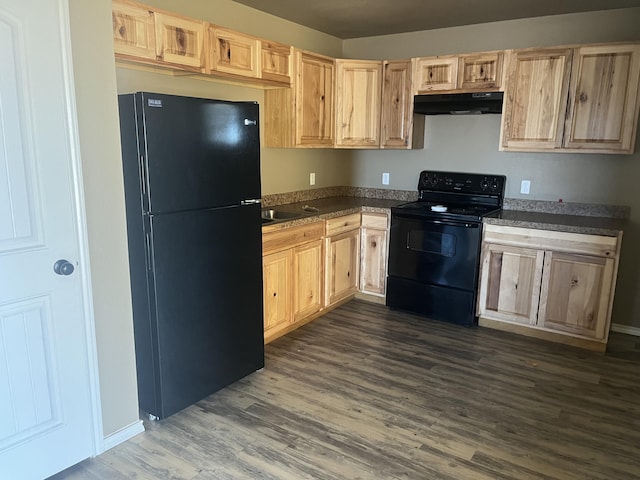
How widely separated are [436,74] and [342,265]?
5.98 feet

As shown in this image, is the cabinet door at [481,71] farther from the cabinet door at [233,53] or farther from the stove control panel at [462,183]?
the cabinet door at [233,53]

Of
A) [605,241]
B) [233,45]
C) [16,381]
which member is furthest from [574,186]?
[16,381]

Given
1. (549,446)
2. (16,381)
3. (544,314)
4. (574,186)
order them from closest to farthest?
(16,381), (549,446), (544,314), (574,186)

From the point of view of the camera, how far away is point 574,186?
12.6 ft

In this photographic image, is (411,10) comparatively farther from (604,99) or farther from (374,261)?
(374,261)

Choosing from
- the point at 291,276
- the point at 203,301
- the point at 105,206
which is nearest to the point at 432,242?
the point at 291,276

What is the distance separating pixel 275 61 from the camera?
3451 mm

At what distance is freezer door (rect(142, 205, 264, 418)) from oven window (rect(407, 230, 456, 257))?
161 centimetres

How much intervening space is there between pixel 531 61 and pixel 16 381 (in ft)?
12.6

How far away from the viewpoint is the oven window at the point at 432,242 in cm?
384

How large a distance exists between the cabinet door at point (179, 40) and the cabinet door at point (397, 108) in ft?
6.25

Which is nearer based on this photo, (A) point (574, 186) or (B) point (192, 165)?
(B) point (192, 165)

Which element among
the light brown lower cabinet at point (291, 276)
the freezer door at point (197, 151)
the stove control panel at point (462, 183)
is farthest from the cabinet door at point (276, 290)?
the stove control panel at point (462, 183)

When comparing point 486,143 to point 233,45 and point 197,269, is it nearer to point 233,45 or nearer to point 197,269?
point 233,45
